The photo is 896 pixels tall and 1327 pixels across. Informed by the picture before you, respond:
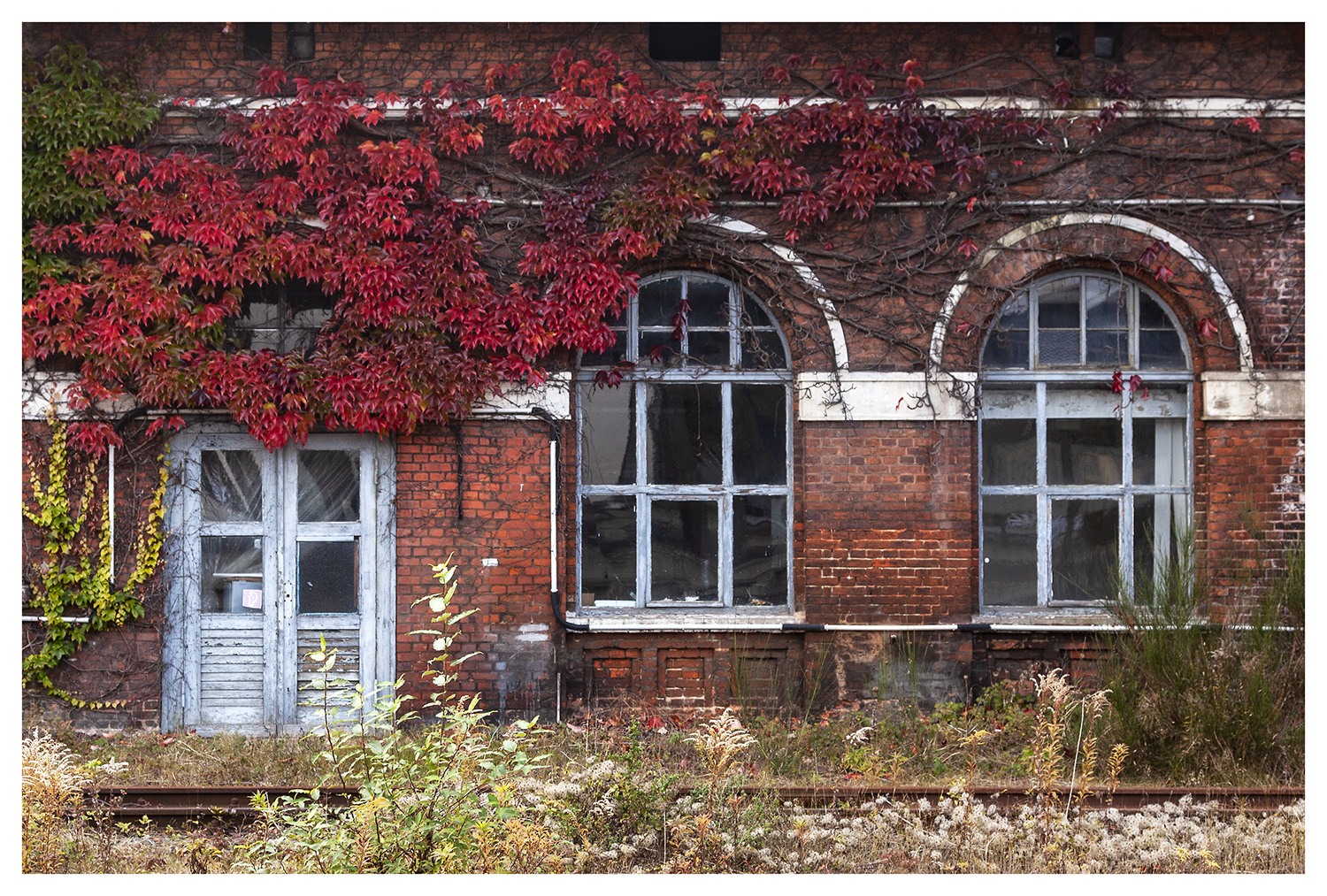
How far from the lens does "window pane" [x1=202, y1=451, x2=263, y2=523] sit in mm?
7386

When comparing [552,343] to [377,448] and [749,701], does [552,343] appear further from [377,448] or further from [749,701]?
[749,701]

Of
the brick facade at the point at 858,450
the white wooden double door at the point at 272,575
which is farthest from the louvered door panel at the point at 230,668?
the brick facade at the point at 858,450

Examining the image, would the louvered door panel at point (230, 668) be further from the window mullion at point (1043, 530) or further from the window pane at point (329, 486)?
the window mullion at point (1043, 530)

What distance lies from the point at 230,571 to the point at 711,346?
4.40 m

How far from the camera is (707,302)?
7.62 meters

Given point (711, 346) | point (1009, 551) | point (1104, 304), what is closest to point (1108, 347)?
point (1104, 304)

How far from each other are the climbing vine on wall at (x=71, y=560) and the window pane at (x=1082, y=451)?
7358 millimetres

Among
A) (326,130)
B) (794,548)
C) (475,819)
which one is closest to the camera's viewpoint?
(475,819)

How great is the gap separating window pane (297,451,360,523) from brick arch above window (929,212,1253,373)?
192 inches

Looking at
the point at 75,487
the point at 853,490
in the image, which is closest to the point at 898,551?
the point at 853,490

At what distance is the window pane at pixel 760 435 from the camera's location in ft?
25.1

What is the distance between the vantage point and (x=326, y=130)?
276 inches

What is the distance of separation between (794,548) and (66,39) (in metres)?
7.08

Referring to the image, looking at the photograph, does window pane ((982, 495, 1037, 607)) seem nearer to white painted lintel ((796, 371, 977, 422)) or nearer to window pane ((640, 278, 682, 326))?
white painted lintel ((796, 371, 977, 422))
